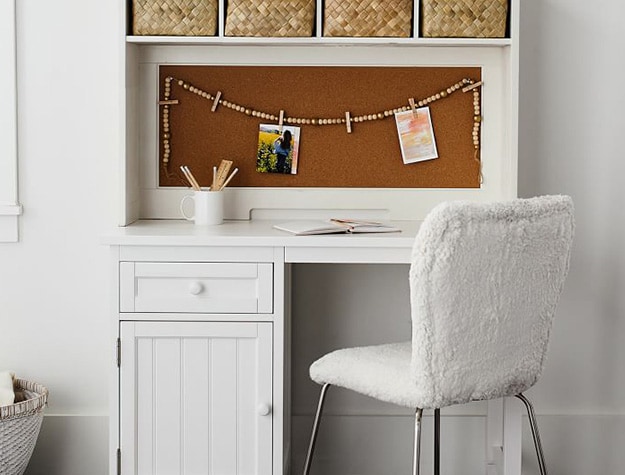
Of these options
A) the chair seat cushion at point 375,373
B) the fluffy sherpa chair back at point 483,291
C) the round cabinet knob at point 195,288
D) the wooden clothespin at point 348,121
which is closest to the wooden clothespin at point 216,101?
the wooden clothespin at point 348,121

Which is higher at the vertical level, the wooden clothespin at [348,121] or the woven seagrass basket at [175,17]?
the woven seagrass basket at [175,17]

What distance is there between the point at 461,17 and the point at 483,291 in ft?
3.19

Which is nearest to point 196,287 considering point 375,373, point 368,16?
point 375,373

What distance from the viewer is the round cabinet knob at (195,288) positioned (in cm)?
257

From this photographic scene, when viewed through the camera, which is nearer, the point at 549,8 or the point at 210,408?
the point at 210,408

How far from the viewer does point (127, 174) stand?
2902 mm

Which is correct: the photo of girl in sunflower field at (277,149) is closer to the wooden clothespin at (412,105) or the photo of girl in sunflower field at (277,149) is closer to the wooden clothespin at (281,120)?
the wooden clothespin at (281,120)

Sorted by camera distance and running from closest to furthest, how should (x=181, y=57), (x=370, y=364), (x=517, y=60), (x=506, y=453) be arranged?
(x=370, y=364) → (x=506, y=453) → (x=517, y=60) → (x=181, y=57)

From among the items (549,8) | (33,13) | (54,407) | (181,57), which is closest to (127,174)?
(181,57)

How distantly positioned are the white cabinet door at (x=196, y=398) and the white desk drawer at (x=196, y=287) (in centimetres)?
5

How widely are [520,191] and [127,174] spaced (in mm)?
1189

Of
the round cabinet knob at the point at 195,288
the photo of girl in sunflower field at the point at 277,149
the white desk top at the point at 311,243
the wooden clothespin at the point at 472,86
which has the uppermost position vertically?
the wooden clothespin at the point at 472,86

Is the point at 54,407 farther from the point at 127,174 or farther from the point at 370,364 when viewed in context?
the point at 370,364

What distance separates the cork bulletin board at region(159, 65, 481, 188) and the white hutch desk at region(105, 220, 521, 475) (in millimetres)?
500
